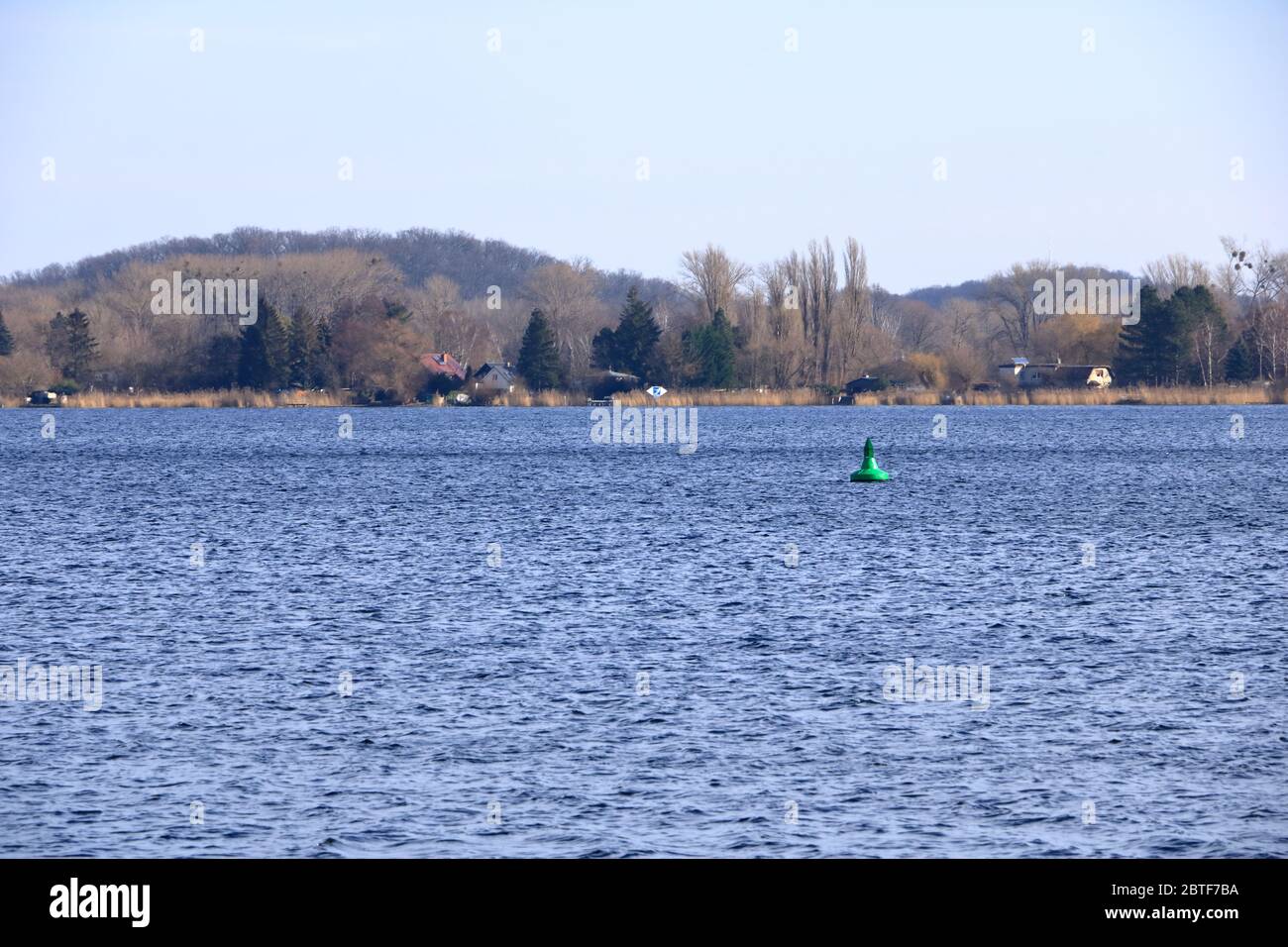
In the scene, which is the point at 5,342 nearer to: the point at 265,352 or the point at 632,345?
the point at 265,352

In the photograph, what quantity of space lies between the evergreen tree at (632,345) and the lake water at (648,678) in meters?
96.3

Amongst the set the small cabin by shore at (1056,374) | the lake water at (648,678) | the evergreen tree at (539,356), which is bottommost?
the lake water at (648,678)

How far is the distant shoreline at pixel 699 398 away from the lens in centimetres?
15162

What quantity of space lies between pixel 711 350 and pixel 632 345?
24.0ft

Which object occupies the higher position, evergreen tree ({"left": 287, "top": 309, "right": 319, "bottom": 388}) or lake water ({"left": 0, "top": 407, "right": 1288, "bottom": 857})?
evergreen tree ({"left": 287, "top": 309, "right": 319, "bottom": 388})

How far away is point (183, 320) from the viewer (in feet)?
602

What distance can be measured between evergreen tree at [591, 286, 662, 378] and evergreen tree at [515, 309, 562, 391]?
14.1 feet

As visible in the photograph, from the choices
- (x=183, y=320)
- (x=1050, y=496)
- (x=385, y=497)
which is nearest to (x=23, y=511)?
(x=385, y=497)

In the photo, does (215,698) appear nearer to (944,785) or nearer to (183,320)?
(944,785)

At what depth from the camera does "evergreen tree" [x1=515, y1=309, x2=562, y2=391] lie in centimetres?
15450

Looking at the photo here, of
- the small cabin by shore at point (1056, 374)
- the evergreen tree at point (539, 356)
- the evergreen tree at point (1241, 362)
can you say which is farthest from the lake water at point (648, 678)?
the small cabin by shore at point (1056, 374)

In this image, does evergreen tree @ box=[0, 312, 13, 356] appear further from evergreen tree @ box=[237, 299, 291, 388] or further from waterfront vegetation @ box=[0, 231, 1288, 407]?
evergreen tree @ box=[237, 299, 291, 388]

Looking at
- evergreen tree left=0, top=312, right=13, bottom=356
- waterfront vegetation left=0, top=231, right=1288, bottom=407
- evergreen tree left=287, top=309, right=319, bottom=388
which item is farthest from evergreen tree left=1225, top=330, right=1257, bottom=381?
evergreen tree left=0, top=312, right=13, bottom=356

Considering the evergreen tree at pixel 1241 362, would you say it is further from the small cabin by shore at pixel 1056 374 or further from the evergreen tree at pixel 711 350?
the evergreen tree at pixel 711 350
